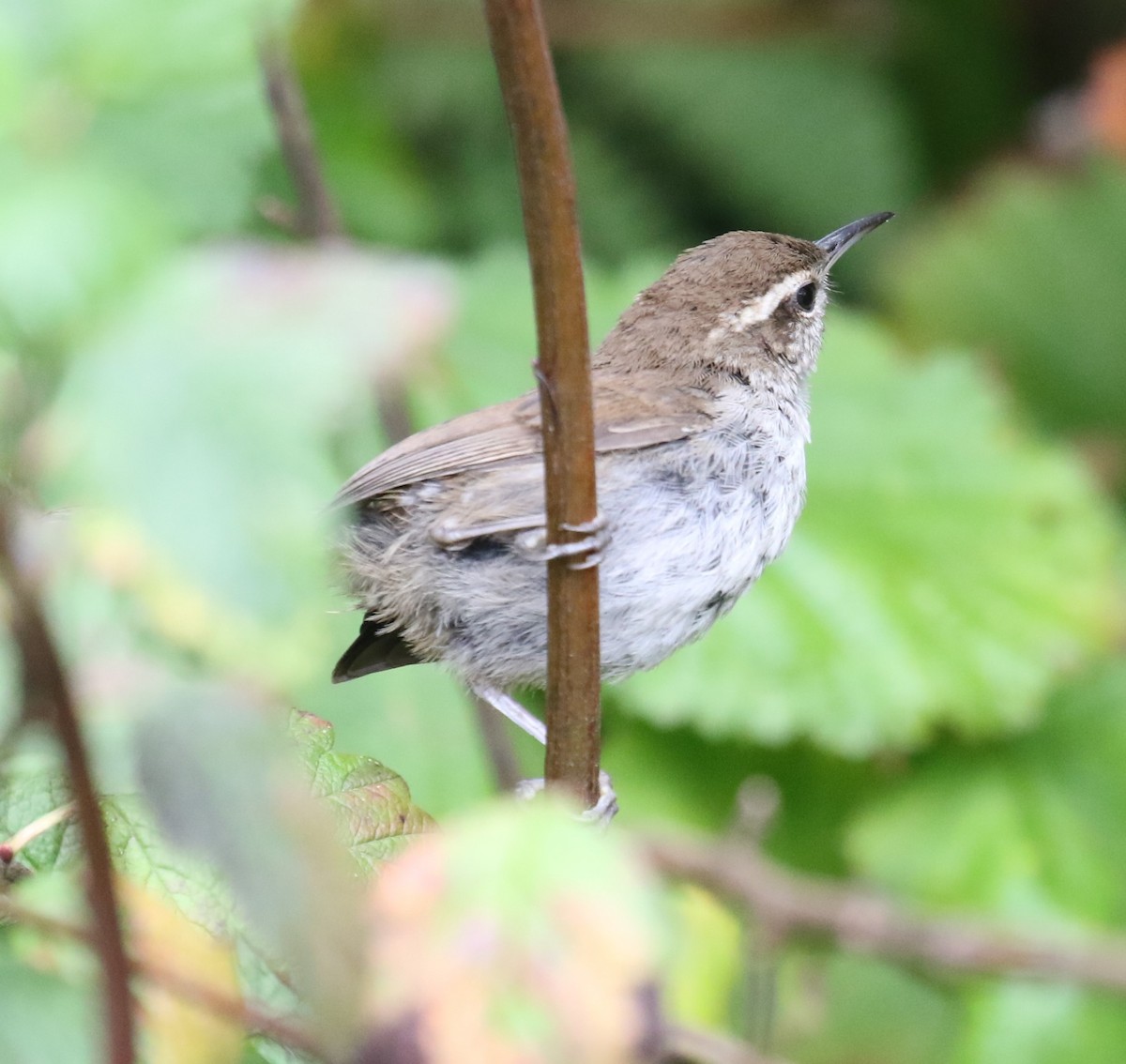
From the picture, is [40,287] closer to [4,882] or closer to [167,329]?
[167,329]

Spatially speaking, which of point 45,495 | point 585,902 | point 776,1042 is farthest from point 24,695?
point 776,1042

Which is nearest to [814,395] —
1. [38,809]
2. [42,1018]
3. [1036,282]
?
[1036,282]

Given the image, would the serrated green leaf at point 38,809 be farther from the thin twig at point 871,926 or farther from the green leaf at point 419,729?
the thin twig at point 871,926

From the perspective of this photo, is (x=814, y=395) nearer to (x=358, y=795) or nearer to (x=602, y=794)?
(x=602, y=794)

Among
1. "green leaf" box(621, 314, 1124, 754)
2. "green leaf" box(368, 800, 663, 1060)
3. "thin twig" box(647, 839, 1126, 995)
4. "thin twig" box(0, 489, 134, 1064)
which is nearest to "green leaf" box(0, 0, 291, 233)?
"thin twig" box(0, 489, 134, 1064)

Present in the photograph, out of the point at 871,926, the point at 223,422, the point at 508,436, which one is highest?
the point at 508,436

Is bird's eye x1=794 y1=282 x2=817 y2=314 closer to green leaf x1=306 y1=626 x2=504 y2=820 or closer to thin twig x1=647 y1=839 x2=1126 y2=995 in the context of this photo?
green leaf x1=306 y1=626 x2=504 y2=820

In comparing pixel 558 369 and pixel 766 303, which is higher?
pixel 766 303
